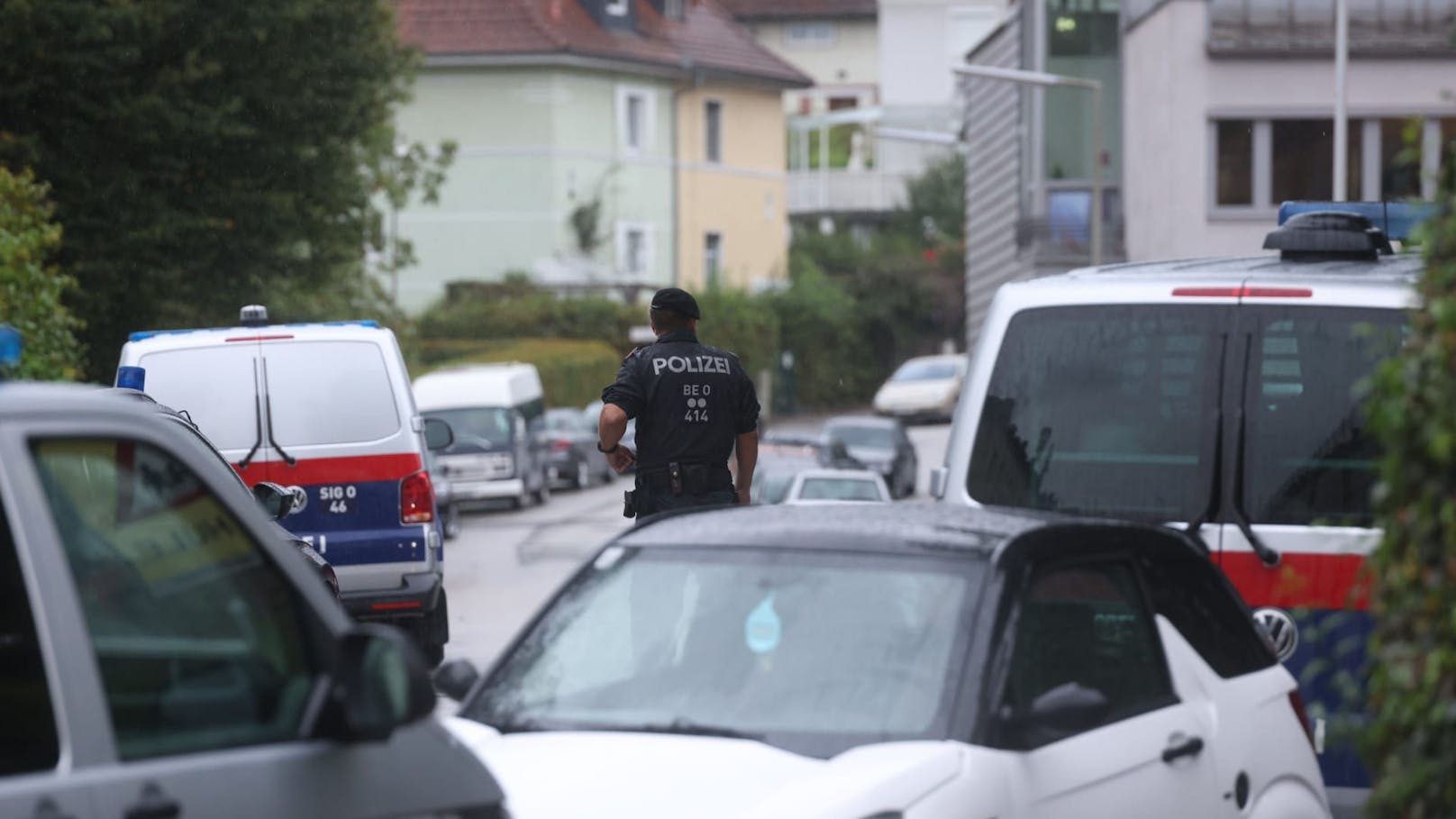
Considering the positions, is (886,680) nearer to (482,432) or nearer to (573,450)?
(482,432)

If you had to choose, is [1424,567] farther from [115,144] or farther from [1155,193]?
[1155,193]

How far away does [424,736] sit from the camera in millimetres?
3992

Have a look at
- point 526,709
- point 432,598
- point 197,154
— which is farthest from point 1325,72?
point 526,709

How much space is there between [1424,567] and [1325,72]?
3401 cm

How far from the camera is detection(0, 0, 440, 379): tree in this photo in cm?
2206

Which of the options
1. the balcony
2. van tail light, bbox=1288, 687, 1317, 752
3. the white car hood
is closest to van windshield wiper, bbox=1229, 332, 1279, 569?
van tail light, bbox=1288, 687, 1317, 752

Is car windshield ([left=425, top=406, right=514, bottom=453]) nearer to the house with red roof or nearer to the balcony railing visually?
the house with red roof

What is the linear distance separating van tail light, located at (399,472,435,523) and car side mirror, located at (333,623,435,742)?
30.6 feet

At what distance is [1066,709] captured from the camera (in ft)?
17.4

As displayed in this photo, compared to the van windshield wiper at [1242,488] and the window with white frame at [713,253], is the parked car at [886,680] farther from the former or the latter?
the window with white frame at [713,253]

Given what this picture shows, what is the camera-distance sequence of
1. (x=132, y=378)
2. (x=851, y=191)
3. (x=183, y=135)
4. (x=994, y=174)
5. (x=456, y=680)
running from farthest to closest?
1. (x=851, y=191)
2. (x=994, y=174)
3. (x=183, y=135)
4. (x=132, y=378)
5. (x=456, y=680)

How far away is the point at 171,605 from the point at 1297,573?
14.8ft

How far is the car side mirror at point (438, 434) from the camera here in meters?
14.7

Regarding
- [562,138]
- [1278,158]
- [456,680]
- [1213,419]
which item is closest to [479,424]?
[1278,158]
